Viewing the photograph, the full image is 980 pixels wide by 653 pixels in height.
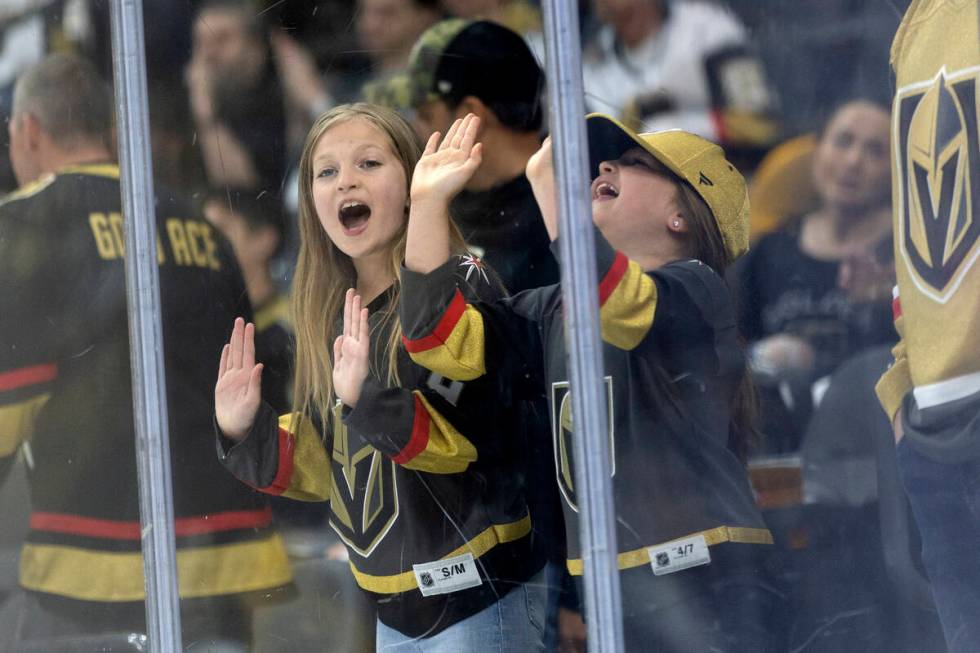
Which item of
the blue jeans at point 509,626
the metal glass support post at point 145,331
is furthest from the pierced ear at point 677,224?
the metal glass support post at point 145,331

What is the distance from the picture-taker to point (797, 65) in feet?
6.53

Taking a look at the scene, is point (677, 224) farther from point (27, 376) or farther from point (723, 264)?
point (27, 376)

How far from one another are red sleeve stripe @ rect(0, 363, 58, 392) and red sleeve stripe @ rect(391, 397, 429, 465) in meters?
0.81

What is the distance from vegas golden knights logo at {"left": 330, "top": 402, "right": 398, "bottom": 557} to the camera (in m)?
2.26

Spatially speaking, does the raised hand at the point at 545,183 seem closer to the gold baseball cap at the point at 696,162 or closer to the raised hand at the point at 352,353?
the gold baseball cap at the point at 696,162

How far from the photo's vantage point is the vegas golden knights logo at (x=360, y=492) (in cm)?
226

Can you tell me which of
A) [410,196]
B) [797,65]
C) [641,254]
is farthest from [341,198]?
[797,65]

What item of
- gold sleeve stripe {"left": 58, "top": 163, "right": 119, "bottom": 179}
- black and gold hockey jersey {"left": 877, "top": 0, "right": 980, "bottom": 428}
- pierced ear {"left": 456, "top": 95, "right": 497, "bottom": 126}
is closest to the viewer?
black and gold hockey jersey {"left": 877, "top": 0, "right": 980, "bottom": 428}

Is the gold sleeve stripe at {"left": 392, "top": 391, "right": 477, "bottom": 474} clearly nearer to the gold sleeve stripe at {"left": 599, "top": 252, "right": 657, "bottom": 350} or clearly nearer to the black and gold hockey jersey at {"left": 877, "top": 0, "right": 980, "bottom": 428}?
the gold sleeve stripe at {"left": 599, "top": 252, "right": 657, "bottom": 350}

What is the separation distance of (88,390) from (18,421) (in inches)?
6.6

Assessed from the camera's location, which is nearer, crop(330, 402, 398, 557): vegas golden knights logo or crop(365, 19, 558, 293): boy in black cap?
crop(365, 19, 558, 293): boy in black cap

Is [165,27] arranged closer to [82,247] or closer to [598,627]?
[82,247]

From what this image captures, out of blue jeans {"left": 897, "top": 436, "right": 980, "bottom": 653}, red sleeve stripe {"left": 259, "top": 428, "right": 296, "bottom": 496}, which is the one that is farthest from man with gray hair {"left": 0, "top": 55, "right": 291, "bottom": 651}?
blue jeans {"left": 897, "top": 436, "right": 980, "bottom": 653}

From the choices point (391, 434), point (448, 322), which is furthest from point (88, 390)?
point (448, 322)
